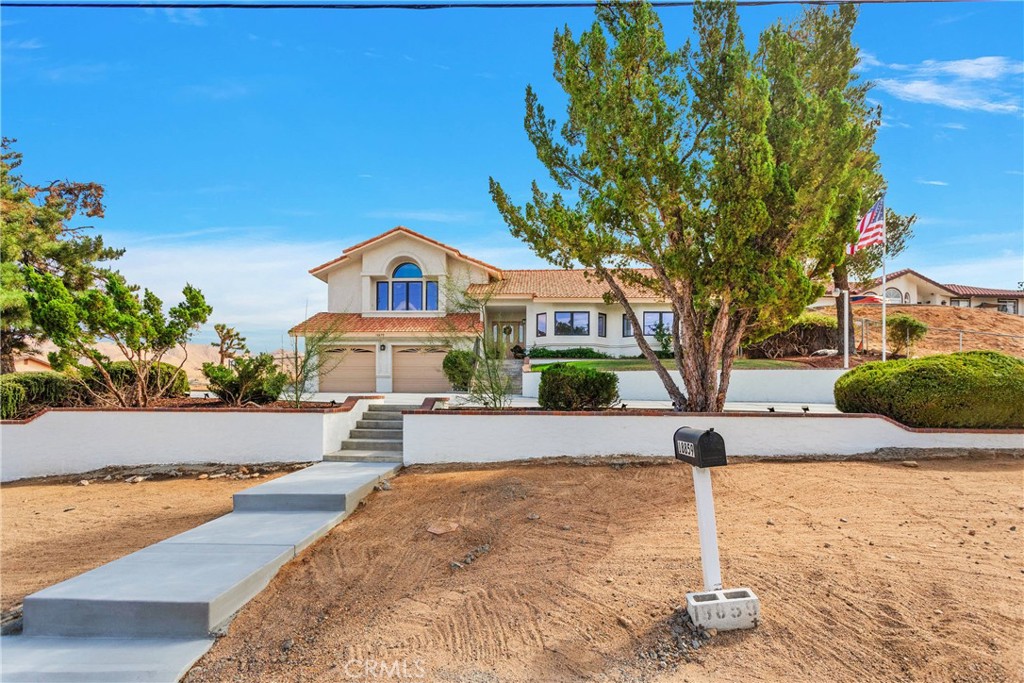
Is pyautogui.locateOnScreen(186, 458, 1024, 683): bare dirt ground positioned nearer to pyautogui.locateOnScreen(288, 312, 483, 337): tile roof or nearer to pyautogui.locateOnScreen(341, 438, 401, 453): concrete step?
pyautogui.locateOnScreen(341, 438, 401, 453): concrete step

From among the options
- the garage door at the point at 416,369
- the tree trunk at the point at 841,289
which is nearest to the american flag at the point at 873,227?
the tree trunk at the point at 841,289

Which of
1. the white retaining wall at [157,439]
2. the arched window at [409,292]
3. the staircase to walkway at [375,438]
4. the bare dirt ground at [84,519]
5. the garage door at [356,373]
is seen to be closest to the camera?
the bare dirt ground at [84,519]

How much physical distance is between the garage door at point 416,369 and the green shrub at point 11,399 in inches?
501

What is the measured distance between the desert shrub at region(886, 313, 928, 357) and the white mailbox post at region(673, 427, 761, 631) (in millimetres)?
25229

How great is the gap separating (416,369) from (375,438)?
39.9 ft

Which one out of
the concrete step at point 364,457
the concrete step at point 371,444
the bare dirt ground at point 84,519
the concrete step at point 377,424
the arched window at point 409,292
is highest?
the arched window at point 409,292

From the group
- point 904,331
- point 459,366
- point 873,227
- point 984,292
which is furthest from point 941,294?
point 459,366

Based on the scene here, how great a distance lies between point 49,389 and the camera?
47.9 feet

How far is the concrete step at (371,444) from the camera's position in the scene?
40.4 ft

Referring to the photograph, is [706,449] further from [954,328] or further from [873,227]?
[954,328]

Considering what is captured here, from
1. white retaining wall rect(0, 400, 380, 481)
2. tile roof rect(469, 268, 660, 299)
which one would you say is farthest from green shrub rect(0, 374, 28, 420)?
tile roof rect(469, 268, 660, 299)

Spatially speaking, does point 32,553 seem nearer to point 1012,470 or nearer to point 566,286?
point 1012,470

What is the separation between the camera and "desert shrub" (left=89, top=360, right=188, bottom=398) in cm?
1526

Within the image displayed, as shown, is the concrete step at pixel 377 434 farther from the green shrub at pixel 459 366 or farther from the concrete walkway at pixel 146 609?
the green shrub at pixel 459 366
